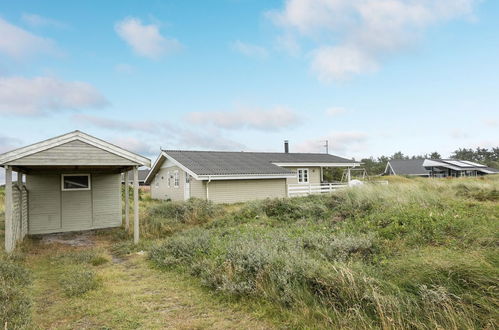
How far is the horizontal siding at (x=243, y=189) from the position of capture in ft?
60.0

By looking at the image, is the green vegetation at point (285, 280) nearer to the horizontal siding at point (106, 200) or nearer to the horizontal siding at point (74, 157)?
the horizontal siding at point (74, 157)

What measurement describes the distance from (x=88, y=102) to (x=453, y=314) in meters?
20.6

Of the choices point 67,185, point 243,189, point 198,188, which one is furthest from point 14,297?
point 243,189

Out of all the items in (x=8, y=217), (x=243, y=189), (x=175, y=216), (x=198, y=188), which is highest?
(x=198, y=188)

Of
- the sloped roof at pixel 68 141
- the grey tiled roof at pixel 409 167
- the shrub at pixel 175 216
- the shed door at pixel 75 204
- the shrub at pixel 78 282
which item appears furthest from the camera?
the grey tiled roof at pixel 409 167

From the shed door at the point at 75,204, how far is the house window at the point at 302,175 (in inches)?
656

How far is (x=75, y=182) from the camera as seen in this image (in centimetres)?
1146

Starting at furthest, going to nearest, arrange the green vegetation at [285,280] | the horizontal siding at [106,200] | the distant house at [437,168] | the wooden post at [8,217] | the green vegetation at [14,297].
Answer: the distant house at [437,168] < the horizontal siding at [106,200] < the wooden post at [8,217] < the green vegetation at [14,297] < the green vegetation at [285,280]

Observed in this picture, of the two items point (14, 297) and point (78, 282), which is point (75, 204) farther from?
point (14, 297)

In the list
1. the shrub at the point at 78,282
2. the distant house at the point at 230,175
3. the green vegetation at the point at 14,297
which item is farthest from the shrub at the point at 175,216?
the distant house at the point at 230,175

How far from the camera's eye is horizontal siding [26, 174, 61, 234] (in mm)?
10734

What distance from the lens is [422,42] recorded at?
1153 cm

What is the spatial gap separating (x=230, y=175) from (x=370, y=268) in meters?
14.4

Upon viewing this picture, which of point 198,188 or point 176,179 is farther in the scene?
point 176,179
